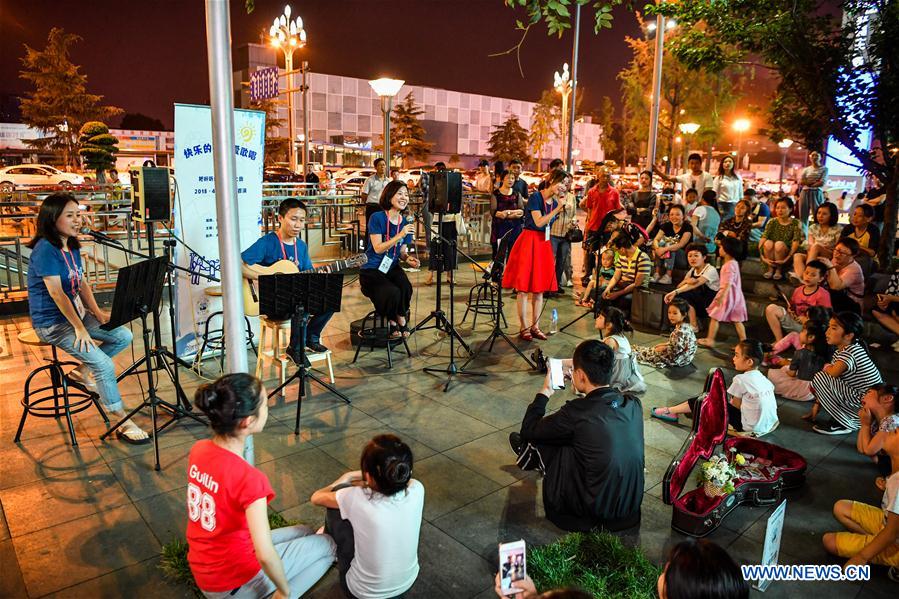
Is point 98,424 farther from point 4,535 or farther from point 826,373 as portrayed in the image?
point 826,373

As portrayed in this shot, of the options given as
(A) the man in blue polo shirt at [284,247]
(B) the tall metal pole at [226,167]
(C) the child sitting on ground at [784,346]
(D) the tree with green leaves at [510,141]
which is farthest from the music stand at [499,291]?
(D) the tree with green leaves at [510,141]

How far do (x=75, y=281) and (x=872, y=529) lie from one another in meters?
5.31

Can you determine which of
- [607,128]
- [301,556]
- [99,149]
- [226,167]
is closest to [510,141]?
[607,128]

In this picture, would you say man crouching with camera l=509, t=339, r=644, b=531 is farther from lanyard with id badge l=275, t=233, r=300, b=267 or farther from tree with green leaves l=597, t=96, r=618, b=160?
tree with green leaves l=597, t=96, r=618, b=160

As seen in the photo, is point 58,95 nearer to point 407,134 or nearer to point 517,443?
point 407,134

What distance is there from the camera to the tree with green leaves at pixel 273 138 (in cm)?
3856

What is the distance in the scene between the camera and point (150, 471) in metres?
4.20

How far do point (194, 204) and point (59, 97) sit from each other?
3224cm

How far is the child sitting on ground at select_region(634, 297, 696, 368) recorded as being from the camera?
6555 mm

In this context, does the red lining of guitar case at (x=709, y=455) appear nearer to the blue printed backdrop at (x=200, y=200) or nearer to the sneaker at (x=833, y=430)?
the sneaker at (x=833, y=430)

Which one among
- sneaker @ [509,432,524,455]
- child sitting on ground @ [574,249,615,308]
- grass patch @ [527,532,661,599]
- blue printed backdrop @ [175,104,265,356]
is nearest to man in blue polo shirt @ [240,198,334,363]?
blue printed backdrop @ [175,104,265,356]

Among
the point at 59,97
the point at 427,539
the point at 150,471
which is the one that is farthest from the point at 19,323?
the point at 59,97

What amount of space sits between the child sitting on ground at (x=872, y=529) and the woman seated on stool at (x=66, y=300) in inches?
176

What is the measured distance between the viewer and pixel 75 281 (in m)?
4.59
